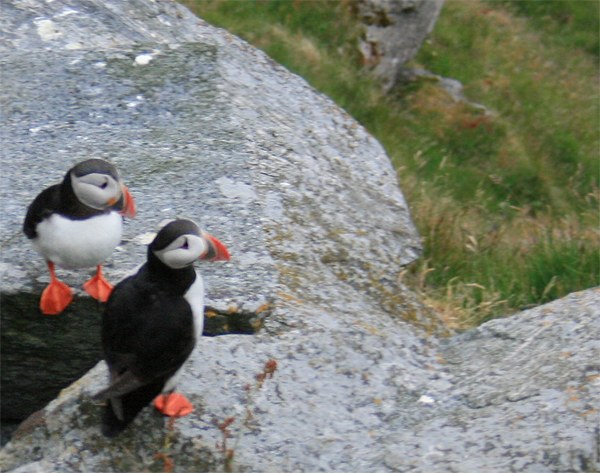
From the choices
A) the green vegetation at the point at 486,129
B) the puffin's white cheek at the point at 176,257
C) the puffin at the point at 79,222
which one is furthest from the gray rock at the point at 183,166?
the green vegetation at the point at 486,129

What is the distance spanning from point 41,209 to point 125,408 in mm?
984

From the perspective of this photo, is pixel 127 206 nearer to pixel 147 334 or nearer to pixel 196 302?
pixel 196 302

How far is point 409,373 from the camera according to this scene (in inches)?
151

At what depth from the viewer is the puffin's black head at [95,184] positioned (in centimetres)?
360

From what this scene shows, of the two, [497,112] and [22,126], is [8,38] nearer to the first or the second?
[22,126]

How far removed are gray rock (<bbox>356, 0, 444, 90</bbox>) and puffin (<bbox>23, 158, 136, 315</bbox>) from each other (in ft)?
29.8

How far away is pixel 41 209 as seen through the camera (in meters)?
3.71

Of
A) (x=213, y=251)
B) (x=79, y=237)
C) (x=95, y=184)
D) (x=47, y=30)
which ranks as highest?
(x=213, y=251)

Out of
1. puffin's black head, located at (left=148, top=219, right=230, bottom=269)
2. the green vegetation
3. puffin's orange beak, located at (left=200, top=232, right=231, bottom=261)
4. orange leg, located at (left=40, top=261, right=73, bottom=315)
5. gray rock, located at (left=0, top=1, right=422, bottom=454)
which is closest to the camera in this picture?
puffin's black head, located at (left=148, top=219, right=230, bottom=269)

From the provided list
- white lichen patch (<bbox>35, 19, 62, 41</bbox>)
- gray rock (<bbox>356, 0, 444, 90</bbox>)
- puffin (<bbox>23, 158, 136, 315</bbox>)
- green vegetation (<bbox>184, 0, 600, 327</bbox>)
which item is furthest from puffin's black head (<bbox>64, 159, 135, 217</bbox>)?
gray rock (<bbox>356, 0, 444, 90</bbox>)

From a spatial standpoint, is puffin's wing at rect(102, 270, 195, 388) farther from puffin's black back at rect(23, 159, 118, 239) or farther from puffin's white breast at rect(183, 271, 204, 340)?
puffin's black back at rect(23, 159, 118, 239)

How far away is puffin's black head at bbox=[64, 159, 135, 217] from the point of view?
3598 millimetres

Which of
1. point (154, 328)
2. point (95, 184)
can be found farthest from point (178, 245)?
point (95, 184)

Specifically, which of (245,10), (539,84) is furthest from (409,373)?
(539,84)
